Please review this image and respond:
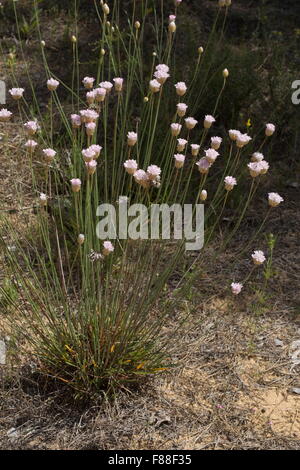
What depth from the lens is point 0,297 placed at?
115 inches

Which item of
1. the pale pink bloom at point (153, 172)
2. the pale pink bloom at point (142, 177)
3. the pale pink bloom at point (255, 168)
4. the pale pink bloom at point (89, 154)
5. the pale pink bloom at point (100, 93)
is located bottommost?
the pale pink bloom at point (255, 168)

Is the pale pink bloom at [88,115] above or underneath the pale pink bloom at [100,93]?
underneath

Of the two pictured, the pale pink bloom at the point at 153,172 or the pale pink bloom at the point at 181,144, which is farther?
the pale pink bloom at the point at 181,144

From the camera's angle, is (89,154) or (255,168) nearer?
(89,154)

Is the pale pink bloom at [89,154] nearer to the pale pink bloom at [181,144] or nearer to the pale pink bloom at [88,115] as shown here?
the pale pink bloom at [88,115]

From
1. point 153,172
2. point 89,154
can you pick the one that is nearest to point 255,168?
point 153,172

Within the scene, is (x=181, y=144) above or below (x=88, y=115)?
below

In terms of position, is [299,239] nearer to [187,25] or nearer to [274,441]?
[274,441]

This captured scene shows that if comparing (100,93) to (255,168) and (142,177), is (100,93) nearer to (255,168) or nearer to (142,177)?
(142,177)

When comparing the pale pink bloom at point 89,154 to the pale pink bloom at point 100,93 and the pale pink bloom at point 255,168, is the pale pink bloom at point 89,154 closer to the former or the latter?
the pale pink bloom at point 100,93

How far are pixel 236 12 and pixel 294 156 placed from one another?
6.38 ft

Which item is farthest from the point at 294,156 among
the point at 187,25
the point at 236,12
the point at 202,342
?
the point at 236,12

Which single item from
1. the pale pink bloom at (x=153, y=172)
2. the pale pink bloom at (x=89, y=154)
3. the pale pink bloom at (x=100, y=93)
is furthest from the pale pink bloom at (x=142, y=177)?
the pale pink bloom at (x=100, y=93)

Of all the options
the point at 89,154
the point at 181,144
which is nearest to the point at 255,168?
the point at 181,144
